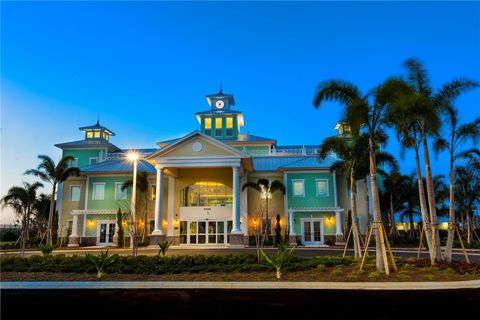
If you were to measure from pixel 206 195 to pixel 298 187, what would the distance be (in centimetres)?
836

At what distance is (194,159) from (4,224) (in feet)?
101

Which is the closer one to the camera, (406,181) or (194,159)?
(194,159)

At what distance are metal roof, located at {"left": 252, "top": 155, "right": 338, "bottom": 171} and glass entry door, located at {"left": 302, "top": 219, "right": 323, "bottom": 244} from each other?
4858 millimetres

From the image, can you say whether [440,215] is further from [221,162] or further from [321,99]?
[321,99]

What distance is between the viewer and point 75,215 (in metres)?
32.0

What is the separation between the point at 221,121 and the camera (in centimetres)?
4159

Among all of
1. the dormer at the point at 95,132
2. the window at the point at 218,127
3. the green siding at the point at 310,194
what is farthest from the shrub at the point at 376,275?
the dormer at the point at 95,132

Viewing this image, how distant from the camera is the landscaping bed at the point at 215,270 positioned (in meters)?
11.6

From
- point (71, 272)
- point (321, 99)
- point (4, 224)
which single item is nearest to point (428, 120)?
point (321, 99)

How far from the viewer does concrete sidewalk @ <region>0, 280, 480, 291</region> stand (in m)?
10.3

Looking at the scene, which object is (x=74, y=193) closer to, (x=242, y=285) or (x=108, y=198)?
(x=108, y=198)
